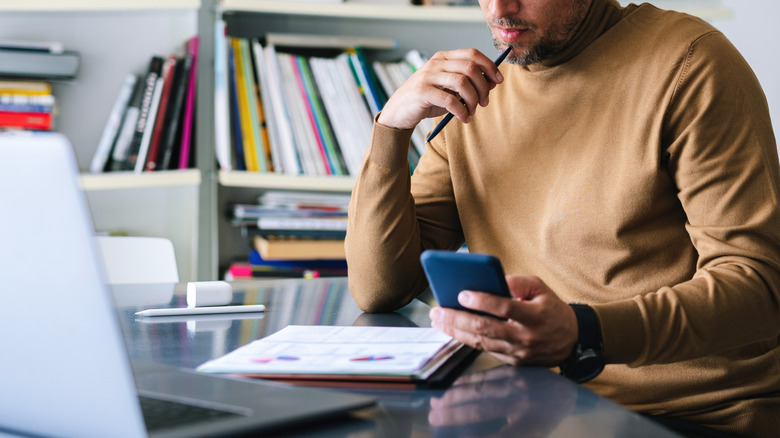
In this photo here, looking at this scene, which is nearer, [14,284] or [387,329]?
[14,284]

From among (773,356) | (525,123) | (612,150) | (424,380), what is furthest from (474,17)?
(424,380)

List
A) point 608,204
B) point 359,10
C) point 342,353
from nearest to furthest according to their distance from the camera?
point 342,353
point 608,204
point 359,10

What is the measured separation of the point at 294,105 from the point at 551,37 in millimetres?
990

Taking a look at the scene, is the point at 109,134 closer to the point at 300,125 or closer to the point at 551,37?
the point at 300,125

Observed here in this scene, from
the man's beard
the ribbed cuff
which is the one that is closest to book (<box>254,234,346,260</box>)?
the ribbed cuff

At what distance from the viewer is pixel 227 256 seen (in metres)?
2.11

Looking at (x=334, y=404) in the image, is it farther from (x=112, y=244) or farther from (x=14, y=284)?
(x=112, y=244)

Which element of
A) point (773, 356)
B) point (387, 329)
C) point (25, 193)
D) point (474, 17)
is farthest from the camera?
point (474, 17)

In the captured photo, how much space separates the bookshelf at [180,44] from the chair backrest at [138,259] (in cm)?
38

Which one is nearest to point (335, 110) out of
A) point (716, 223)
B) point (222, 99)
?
point (222, 99)

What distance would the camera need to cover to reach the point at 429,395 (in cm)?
63

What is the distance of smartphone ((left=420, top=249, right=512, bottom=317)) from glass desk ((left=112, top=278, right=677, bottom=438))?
3.2 inches

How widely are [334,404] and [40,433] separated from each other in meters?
0.20

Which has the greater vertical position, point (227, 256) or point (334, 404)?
point (334, 404)
